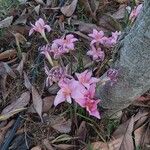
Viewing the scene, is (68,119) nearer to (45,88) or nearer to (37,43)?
(45,88)

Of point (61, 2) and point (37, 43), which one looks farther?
point (61, 2)

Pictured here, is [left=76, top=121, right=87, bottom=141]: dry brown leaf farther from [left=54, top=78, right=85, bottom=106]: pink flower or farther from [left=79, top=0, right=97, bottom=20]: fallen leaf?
[left=79, top=0, right=97, bottom=20]: fallen leaf

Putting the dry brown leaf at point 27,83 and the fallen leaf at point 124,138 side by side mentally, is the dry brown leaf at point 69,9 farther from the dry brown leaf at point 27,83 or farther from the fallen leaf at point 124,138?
the fallen leaf at point 124,138

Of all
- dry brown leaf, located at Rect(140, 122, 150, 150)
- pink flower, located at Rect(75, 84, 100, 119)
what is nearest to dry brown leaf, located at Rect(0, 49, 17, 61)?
pink flower, located at Rect(75, 84, 100, 119)

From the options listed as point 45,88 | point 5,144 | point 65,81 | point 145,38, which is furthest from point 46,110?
point 145,38

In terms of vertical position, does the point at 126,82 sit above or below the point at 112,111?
above

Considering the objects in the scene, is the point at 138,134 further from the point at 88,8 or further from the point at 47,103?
the point at 88,8

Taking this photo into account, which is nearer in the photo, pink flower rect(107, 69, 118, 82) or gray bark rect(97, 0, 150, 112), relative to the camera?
gray bark rect(97, 0, 150, 112)
